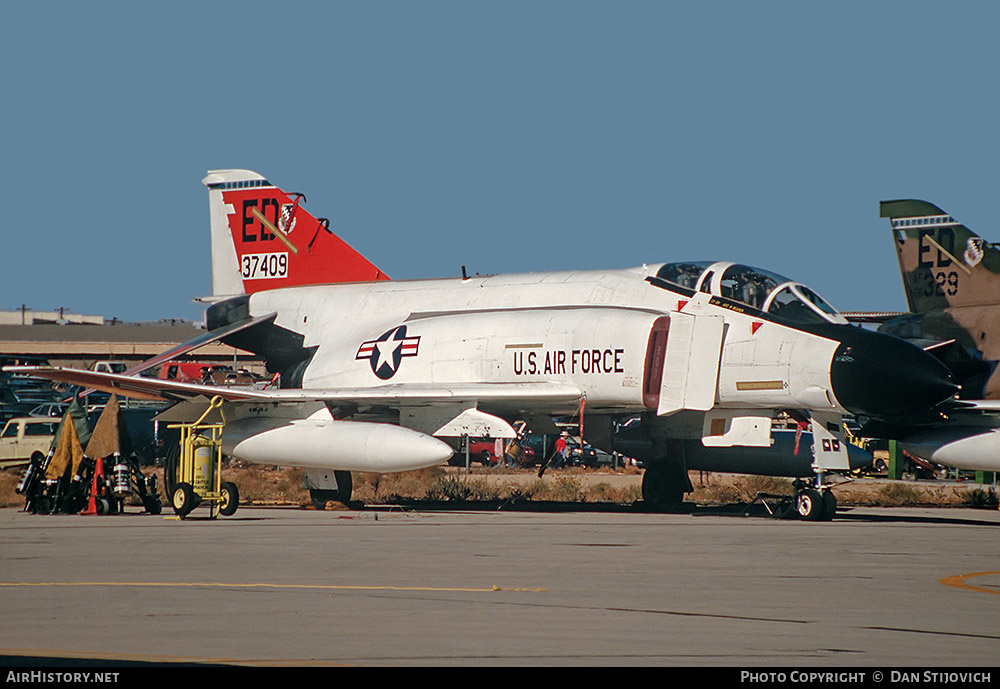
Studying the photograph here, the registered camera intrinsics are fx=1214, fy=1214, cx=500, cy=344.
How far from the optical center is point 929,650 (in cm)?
591

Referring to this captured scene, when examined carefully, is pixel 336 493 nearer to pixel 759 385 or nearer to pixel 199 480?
pixel 199 480

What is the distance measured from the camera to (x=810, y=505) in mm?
15312

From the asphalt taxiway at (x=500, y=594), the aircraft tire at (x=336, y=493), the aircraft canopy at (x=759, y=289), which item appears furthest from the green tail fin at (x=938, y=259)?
the aircraft tire at (x=336, y=493)

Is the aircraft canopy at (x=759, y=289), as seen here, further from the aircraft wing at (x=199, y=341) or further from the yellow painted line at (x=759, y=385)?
the aircraft wing at (x=199, y=341)

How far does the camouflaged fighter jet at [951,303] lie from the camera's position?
17484mm

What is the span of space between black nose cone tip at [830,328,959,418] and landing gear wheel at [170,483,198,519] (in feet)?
26.8

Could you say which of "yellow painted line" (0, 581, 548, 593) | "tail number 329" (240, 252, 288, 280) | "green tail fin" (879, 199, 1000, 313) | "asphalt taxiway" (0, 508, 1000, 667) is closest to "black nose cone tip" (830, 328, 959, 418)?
"asphalt taxiway" (0, 508, 1000, 667)

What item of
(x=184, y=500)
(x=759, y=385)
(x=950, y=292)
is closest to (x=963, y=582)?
(x=759, y=385)

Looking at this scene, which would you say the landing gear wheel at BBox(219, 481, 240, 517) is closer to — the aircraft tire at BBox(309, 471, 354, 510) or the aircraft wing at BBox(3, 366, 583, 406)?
the aircraft wing at BBox(3, 366, 583, 406)

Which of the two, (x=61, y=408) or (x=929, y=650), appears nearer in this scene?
(x=929, y=650)

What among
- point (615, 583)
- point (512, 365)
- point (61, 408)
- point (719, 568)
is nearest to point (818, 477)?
point (512, 365)

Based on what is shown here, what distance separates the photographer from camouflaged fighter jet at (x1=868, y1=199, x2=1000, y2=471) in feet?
57.4
